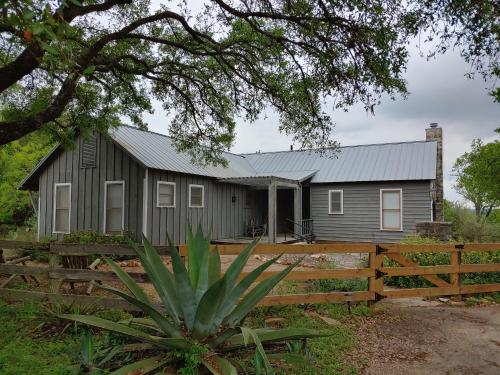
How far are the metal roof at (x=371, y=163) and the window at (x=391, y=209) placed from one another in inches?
27.9

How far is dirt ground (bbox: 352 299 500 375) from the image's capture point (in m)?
4.11

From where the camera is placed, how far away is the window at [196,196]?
15070mm

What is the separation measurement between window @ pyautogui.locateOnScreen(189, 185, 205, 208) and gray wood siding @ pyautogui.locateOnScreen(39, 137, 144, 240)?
96.9 inches

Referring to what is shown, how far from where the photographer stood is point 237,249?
221 inches

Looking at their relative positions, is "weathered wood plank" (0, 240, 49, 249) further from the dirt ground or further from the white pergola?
the white pergola

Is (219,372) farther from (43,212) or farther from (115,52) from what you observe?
(43,212)

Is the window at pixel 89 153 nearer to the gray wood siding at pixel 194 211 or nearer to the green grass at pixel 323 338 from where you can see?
the gray wood siding at pixel 194 211

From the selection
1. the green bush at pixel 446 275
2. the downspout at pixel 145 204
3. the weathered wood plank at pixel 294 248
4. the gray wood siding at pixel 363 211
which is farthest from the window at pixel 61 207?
the green bush at pixel 446 275

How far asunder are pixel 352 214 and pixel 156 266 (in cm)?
1510

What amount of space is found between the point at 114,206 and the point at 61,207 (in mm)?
2815

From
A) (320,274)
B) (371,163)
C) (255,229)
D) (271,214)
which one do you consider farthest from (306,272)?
(371,163)

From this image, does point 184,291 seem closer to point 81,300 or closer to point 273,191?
point 81,300

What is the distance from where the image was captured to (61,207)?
14953 mm

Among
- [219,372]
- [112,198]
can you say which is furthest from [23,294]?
[112,198]
